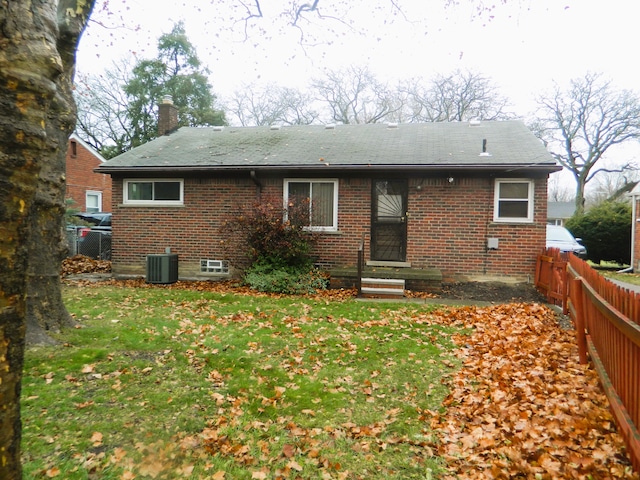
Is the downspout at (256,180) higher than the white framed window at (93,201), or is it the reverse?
the white framed window at (93,201)

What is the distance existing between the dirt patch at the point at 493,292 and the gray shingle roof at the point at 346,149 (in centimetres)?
282

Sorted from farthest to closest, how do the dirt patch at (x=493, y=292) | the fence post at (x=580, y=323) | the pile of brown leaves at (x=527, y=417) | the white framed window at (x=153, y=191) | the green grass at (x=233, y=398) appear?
the white framed window at (x=153, y=191)
the dirt patch at (x=493, y=292)
the fence post at (x=580, y=323)
the green grass at (x=233, y=398)
the pile of brown leaves at (x=527, y=417)

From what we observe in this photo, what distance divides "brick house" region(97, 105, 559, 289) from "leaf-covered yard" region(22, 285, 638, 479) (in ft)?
13.2

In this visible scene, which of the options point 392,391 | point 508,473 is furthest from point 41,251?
point 508,473

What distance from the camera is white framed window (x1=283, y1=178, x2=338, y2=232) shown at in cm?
1062

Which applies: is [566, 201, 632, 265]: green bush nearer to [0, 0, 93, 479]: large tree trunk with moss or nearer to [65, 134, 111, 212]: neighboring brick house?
[0, 0, 93, 479]: large tree trunk with moss

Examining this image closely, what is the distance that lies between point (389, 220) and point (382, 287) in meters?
2.21

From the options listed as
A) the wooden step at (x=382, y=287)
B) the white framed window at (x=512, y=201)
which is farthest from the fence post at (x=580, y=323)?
the white framed window at (x=512, y=201)

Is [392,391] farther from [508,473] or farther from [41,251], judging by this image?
[41,251]

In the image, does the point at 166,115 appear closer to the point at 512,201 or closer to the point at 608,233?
the point at 512,201

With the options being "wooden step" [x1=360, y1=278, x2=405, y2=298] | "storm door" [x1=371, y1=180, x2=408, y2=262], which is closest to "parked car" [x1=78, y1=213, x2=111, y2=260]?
"storm door" [x1=371, y1=180, x2=408, y2=262]

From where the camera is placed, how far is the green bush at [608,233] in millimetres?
18953

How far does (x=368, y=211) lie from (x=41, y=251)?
7263mm

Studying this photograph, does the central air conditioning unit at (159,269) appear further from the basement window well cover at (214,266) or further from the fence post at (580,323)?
the fence post at (580,323)
